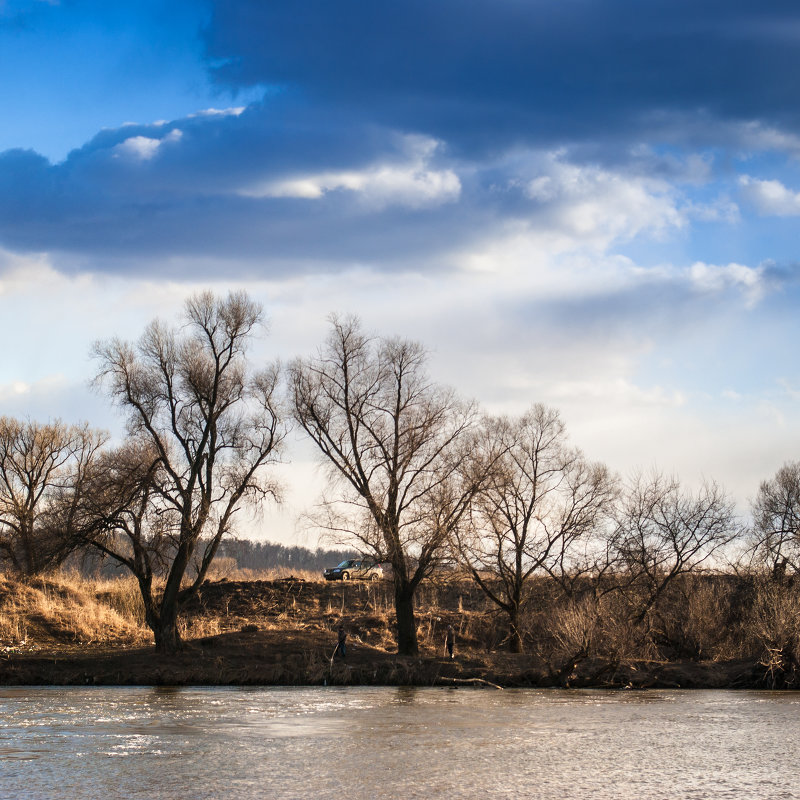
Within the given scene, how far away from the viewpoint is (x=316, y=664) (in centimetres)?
3856

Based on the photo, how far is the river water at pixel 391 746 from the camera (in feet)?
54.6

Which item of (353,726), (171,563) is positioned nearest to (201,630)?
(171,563)

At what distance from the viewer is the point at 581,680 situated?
37156mm

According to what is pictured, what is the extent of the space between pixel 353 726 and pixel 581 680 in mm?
15313

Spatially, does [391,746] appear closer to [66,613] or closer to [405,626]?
[405,626]

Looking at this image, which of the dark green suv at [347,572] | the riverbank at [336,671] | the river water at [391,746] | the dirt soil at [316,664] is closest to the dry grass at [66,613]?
the dirt soil at [316,664]

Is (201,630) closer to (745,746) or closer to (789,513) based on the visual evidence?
(745,746)

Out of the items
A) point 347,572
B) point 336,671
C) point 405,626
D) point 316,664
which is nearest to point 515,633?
point 405,626

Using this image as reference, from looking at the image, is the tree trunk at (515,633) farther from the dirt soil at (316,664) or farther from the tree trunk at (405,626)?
the tree trunk at (405,626)

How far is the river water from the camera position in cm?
1666

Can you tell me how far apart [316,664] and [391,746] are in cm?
1798

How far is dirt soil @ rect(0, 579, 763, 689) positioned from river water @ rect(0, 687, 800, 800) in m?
4.66

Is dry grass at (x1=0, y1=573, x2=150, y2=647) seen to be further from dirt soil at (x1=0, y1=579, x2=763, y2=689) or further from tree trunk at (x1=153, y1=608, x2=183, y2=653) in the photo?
tree trunk at (x1=153, y1=608, x2=183, y2=653)

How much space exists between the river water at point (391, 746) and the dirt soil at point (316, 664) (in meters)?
4.66
